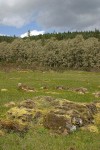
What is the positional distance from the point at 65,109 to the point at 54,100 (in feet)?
6.42

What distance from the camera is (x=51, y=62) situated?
7480 inches

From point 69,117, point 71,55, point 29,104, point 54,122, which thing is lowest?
point 71,55

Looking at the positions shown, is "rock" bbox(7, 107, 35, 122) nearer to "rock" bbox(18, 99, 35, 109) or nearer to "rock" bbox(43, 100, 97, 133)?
"rock" bbox(18, 99, 35, 109)

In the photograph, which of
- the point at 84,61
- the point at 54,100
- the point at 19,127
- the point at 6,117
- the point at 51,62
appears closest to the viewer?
the point at 19,127

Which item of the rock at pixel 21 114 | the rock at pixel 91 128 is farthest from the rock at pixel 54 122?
the rock at pixel 91 128

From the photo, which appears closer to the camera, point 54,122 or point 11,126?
point 11,126

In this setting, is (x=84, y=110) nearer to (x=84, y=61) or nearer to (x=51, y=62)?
(x=84, y=61)

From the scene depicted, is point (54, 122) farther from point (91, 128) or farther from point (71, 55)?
point (71, 55)

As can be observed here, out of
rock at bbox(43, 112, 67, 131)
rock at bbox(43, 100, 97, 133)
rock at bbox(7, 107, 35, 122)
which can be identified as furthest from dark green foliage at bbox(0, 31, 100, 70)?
rock at bbox(43, 112, 67, 131)

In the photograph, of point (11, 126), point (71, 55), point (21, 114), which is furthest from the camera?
point (71, 55)

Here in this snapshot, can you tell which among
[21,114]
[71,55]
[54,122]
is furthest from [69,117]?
[71,55]

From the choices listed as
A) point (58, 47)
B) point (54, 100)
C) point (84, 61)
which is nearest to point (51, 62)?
point (58, 47)

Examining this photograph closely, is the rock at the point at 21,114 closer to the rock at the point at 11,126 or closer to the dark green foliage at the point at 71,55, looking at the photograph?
the rock at the point at 11,126

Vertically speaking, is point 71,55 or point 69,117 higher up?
point 69,117
